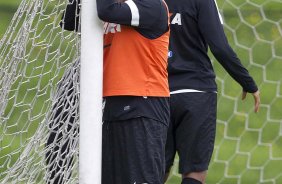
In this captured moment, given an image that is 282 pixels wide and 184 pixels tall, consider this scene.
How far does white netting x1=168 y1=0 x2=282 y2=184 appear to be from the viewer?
17.1 feet

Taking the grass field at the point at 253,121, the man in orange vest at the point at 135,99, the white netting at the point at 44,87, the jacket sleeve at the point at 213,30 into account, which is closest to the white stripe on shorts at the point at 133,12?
the man in orange vest at the point at 135,99

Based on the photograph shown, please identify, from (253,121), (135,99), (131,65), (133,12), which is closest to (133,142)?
(135,99)

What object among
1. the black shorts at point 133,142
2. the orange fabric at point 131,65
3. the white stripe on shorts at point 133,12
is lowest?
the black shorts at point 133,142

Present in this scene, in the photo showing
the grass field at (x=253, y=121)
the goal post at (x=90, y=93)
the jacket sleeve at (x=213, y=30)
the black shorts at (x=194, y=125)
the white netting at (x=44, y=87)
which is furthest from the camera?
the grass field at (x=253, y=121)

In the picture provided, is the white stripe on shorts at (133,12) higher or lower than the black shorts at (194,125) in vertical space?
higher

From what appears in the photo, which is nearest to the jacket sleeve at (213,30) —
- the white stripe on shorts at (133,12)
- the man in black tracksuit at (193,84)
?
the man in black tracksuit at (193,84)

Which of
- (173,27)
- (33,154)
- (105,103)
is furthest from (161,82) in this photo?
(173,27)

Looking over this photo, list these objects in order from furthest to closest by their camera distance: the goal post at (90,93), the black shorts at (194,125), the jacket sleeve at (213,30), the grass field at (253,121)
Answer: the grass field at (253,121) < the black shorts at (194,125) < the jacket sleeve at (213,30) < the goal post at (90,93)

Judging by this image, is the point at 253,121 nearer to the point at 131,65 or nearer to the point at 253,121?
the point at 253,121

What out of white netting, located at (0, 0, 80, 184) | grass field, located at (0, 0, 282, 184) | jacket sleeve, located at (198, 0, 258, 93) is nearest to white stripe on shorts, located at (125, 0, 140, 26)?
white netting, located at (0, 0, 80, 184)

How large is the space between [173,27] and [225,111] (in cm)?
135

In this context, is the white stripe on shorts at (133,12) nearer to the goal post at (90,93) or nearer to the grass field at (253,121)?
the goal post at (90,93)

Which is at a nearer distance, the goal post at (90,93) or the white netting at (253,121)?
the goal post at (90,93)

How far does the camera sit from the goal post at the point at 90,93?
3006 mm
